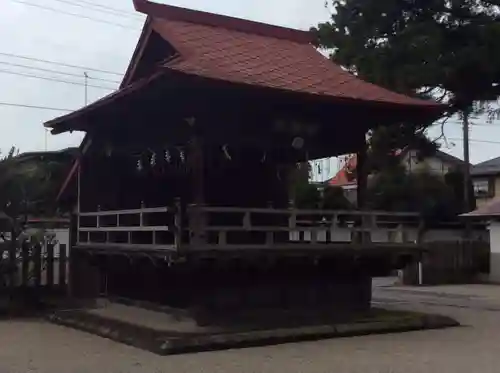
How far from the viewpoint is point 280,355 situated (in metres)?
10.6

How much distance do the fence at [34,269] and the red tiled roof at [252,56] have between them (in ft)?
18.5

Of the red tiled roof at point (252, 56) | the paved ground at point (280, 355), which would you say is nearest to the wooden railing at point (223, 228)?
the paved ground at point (280, 355)

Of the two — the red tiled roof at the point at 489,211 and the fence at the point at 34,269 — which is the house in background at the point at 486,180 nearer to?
the red tiled roof at the point at 489,211

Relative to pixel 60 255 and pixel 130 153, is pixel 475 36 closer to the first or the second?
pixel 130 153

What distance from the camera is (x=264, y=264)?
1219cm

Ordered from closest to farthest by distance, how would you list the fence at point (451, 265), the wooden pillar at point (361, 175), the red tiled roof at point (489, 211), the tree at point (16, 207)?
the wooden pillar at point (361, 175), the tree at point (16, 207), the fence at point (451, 265), the red tiled roof at point (489, 211)

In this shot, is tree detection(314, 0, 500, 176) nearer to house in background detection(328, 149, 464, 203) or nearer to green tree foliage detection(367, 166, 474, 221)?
house in background detection(328, 149, 464, 203)

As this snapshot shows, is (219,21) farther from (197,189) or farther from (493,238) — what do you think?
(493,238)

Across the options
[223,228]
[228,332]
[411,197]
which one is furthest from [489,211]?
[223,228]

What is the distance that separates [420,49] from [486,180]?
79.4 ft

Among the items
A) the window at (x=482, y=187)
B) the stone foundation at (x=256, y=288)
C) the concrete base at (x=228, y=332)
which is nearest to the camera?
the concrete base at (x=228, y=332)

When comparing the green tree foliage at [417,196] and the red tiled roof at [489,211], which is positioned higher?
the green tree foliage at [417,196]

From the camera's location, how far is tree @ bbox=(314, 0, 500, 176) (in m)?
19.1

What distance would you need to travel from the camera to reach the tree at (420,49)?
19078 millimetres
